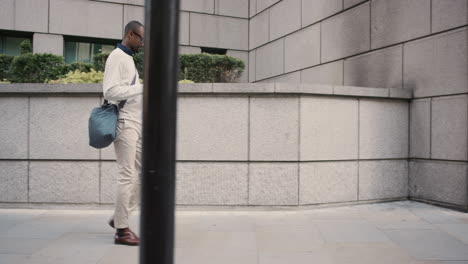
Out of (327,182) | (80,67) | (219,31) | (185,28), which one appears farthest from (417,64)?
(185,28)

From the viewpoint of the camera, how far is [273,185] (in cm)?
595

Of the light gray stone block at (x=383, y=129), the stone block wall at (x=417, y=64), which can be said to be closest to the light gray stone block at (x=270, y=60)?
the stone block wall at (x=417, y=64)

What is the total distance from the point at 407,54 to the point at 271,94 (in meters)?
2.80

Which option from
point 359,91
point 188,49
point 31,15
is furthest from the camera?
point 188,49

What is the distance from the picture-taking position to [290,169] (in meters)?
5.95

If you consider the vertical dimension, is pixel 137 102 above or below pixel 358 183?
above

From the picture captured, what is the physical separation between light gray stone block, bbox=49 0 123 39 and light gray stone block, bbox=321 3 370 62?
6393mm

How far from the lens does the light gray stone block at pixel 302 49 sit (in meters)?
9.66

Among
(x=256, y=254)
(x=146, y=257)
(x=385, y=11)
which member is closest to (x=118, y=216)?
(x=256, y=254)

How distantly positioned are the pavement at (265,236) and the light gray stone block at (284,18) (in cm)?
591

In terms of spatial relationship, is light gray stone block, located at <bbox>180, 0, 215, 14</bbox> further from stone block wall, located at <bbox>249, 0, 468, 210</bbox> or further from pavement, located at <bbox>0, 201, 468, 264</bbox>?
pavement, located at <bbox>0, 201, 468, 264</bbox>

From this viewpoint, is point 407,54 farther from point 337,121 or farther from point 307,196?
point 307,196

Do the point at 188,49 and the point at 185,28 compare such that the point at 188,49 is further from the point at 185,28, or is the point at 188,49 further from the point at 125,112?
the point at 125,112

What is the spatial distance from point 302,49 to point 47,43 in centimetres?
725
